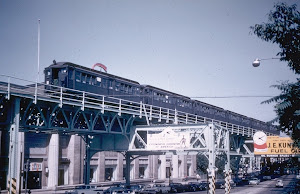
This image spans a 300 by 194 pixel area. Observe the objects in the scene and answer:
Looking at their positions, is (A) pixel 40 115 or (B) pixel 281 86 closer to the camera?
(B) pixel 281 86

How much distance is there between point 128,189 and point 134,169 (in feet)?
91.0

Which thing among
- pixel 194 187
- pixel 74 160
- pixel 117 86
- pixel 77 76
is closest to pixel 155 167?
pixel 194 187

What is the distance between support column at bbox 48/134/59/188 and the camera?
152 feet

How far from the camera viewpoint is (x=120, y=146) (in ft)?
109

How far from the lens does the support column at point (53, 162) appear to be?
152 ft

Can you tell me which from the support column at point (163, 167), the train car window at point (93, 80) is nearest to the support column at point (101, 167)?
the support column at point (163, 167)

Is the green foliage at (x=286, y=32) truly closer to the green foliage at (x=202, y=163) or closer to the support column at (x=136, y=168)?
the support column at (x=136, y=168)

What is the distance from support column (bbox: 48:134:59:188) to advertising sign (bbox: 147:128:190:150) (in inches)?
830

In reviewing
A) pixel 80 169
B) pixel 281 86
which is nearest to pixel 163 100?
pixel 80 169

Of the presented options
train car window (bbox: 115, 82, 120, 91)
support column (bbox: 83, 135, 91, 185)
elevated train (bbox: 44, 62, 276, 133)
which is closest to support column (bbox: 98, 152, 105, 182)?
elevated train (bbox: 44, 62, 276, 133)

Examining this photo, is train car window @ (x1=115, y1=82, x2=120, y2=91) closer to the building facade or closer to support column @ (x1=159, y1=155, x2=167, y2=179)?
the building facade

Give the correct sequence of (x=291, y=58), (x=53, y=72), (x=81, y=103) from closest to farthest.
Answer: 1. (x=291, y=58)
2. (x=81, y=103)
3. (x=53, y=72)

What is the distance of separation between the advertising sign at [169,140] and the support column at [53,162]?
69.2 feet

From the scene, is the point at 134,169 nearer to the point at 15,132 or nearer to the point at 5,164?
the point at 5,164
